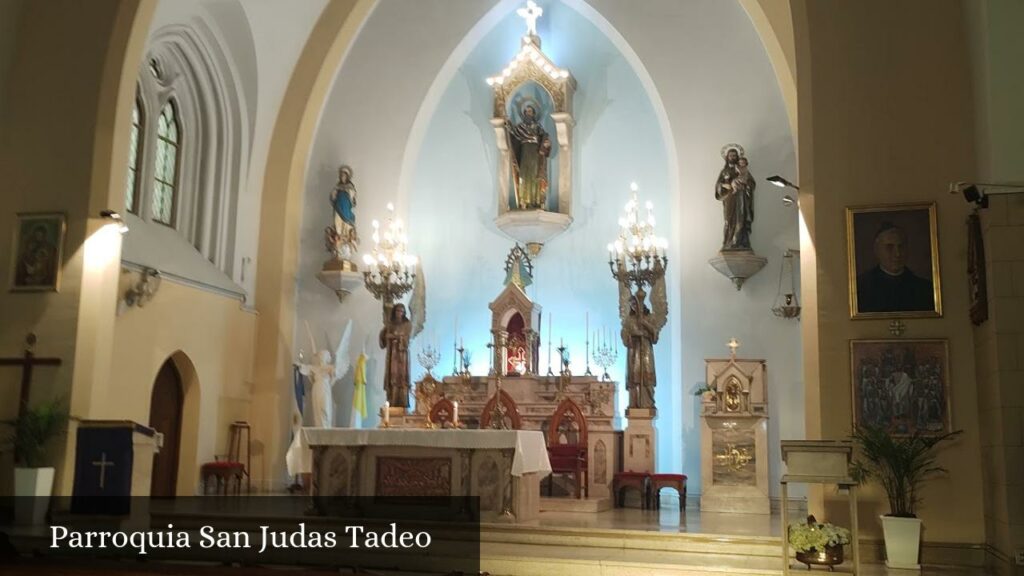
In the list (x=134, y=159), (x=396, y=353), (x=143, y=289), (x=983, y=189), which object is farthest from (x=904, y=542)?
(x=134, y=159)

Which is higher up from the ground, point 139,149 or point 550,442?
point 139,149

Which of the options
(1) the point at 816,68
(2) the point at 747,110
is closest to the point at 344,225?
(2) the point at 747,110

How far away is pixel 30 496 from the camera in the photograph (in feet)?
30.1

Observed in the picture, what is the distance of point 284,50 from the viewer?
530 inches

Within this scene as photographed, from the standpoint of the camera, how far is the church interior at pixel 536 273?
26.2ft

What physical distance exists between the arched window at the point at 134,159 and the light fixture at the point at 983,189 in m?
9.21

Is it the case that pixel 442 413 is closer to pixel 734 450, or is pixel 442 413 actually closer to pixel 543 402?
pixel 543 402

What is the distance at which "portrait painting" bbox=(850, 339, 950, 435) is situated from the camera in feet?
26.3

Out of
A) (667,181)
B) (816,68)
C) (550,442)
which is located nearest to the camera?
(816,68)

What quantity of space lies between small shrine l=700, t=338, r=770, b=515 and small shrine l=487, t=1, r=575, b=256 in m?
3.73

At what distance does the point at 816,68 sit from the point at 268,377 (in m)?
8.18

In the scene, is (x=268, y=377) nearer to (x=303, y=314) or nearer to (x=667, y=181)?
(x=303, y=314)

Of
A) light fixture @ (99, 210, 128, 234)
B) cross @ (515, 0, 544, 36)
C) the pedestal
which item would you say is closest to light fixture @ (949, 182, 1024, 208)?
the pedestal

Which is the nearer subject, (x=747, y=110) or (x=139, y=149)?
(x=139, y=149)
